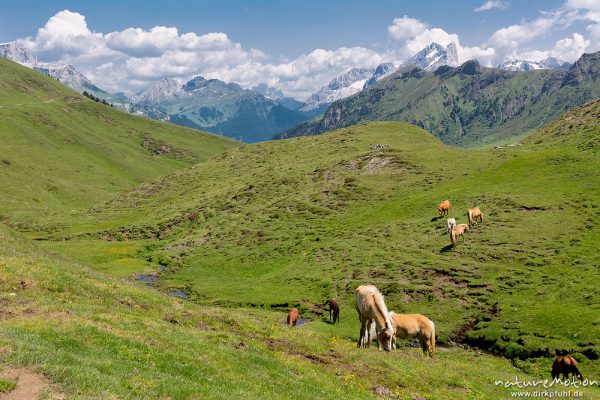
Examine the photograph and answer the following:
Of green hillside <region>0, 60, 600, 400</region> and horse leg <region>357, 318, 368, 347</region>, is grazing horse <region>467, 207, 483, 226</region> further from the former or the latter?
horse leg <region>357, 318, 368, 347</region>

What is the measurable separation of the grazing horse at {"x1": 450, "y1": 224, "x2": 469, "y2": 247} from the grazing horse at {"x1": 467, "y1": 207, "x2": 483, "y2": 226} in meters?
2.49

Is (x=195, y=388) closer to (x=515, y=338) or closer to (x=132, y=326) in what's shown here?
(x=132, y=326)

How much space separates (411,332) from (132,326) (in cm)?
1692

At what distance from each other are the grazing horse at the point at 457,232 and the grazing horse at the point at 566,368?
2524 centimetres

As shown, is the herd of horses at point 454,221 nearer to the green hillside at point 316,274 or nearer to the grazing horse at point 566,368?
the green hillside at point 316,274

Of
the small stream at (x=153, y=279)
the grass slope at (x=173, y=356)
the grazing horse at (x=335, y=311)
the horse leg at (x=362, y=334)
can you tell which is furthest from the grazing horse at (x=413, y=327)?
the small stream at (x=153, y=279)

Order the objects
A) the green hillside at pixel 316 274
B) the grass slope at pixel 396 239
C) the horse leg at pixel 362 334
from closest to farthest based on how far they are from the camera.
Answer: the green hillside at pixel 316 274 < the horse leg at pixel 362 334 < the grass slope at pixel 396 239

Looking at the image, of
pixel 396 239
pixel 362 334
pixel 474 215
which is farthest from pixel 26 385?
pixel 474 215

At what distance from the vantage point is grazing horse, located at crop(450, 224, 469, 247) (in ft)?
168

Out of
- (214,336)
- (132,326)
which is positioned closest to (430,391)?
(214,336)

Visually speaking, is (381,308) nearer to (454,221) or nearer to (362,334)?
(362,334)

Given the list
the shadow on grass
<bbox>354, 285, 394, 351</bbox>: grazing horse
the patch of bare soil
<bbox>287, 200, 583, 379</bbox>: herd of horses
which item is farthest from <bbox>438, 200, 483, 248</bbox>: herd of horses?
the patch of bare soil

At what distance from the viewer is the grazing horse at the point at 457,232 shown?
5131 cm

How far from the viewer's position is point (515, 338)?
33656 millimetres
